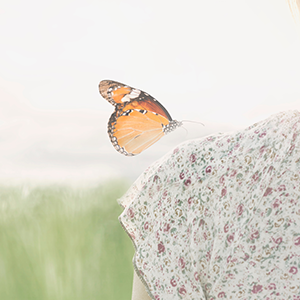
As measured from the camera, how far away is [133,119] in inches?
48.0

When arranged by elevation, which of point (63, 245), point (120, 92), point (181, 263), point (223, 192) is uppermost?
point (120, 92)

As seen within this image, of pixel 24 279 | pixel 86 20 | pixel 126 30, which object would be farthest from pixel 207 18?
pixel 24 279

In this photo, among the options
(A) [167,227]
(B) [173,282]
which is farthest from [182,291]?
(A) [167,227]

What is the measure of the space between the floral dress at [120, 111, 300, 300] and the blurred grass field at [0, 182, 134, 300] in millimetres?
546

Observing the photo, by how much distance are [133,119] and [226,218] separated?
773mm

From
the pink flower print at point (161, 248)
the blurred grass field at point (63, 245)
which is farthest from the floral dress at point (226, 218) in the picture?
the blurred grass field at point (63, 245)

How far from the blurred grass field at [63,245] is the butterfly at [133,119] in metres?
0.20

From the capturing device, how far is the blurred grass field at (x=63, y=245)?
1054 millimetres

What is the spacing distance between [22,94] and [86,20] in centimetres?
40

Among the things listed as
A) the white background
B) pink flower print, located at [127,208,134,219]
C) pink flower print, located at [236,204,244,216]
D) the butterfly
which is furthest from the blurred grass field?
pink flower print, located at [236,204,244,216]

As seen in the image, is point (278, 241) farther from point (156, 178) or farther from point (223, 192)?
point (156, 178)

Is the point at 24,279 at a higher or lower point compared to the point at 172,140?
lower

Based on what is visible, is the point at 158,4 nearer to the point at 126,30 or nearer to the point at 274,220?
the point at 126,30

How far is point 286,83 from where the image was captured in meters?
1.25
